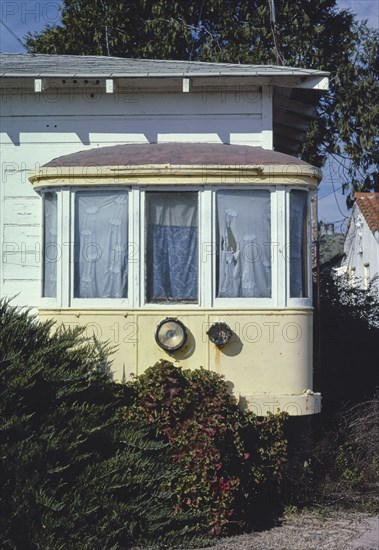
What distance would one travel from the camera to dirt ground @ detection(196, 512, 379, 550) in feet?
22.1

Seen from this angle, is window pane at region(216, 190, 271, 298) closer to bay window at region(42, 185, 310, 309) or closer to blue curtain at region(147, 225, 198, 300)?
bay window at region(42, 185, 310, 309)

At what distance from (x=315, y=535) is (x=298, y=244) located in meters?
2.62

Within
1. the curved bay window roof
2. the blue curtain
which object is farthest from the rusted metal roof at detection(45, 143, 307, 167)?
the blue curtain

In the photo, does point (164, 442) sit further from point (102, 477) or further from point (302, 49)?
point (302, 49)

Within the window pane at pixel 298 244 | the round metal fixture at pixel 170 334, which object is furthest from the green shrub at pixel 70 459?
the window pane at pixel 298 244

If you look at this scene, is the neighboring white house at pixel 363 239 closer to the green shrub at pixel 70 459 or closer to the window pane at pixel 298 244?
the window pane at pixel 298 244

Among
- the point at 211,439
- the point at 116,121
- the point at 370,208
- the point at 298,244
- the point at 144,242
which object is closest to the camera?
the point at 211,439

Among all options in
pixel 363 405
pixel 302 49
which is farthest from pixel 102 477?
pixel 302 49

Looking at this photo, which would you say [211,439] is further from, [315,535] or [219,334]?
[315,535]

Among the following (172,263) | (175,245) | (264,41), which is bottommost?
(172,263)

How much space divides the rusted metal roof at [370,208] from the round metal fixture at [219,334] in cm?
1699

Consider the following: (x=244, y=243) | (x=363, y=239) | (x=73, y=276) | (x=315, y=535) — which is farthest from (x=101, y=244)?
(x=363, y=239)

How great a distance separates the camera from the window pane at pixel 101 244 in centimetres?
787

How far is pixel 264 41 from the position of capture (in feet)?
67.5
